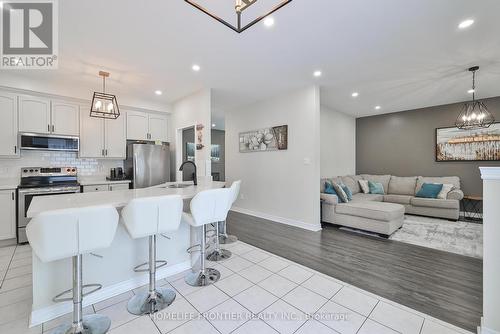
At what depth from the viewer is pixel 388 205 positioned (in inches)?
158

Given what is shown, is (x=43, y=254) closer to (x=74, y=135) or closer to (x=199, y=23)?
(x=199, y=23)

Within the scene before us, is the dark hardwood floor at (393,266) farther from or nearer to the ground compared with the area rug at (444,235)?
nearer to the ground

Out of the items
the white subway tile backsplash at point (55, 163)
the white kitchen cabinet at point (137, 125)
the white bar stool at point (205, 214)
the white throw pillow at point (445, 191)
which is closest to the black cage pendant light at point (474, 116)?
the white throw pillow at point (445, 191)

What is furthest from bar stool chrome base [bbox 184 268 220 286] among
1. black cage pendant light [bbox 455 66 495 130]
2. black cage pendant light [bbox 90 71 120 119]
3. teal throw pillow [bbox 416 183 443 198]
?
black cage pendant light [bbox 455 66 495 130]

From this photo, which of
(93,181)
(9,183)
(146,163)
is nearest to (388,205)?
(146,163)

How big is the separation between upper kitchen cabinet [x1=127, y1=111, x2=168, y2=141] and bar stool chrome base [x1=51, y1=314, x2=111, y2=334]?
3.80 m

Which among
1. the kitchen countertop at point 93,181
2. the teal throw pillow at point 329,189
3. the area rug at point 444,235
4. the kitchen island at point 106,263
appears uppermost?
the kitchen countertop at point 93,181

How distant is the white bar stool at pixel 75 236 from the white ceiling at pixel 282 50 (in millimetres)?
1951

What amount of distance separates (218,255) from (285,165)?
245cm

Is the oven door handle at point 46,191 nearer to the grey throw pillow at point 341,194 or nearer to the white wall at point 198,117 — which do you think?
the white wall at point 198,117

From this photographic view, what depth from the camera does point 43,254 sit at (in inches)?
53.5

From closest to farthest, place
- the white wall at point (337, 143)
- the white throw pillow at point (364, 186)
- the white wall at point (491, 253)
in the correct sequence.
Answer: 1. the white wall at point (491, 253)
2. the white wall at point (337, 143)
3. the white throw pillow at point (364, 186)

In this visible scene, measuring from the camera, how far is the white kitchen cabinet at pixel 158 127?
5089mm

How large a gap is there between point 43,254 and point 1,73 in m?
3.90
